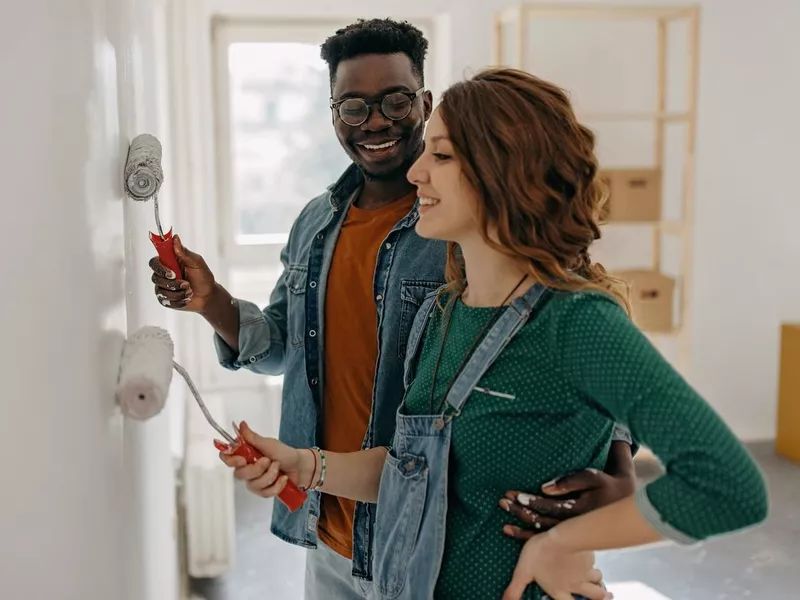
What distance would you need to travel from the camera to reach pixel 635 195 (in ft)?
12.7

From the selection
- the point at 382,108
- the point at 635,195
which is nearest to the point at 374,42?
the point at 382,108

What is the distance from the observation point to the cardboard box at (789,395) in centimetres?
409

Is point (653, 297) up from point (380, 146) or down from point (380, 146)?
down

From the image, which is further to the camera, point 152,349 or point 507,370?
point 507,370

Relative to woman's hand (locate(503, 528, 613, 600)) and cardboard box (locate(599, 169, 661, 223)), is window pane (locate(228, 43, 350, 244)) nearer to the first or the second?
cardboard box (locate(599, 169, 661, 223))

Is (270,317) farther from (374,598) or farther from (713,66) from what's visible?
(713,66)

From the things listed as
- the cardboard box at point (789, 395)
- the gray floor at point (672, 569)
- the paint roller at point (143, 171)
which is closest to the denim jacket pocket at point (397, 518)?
the paint roller at point (143, 171)

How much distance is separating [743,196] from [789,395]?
1035 mm

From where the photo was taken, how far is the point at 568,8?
3674 mm

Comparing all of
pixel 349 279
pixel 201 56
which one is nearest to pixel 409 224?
pixel 349 279

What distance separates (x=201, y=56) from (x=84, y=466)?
3.25m

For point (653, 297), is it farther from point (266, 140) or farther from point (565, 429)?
point (565, 429)

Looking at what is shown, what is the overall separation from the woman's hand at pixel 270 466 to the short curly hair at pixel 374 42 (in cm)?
68

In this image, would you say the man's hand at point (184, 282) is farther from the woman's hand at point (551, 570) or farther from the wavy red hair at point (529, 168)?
the woman's hand at point (551, 570)
